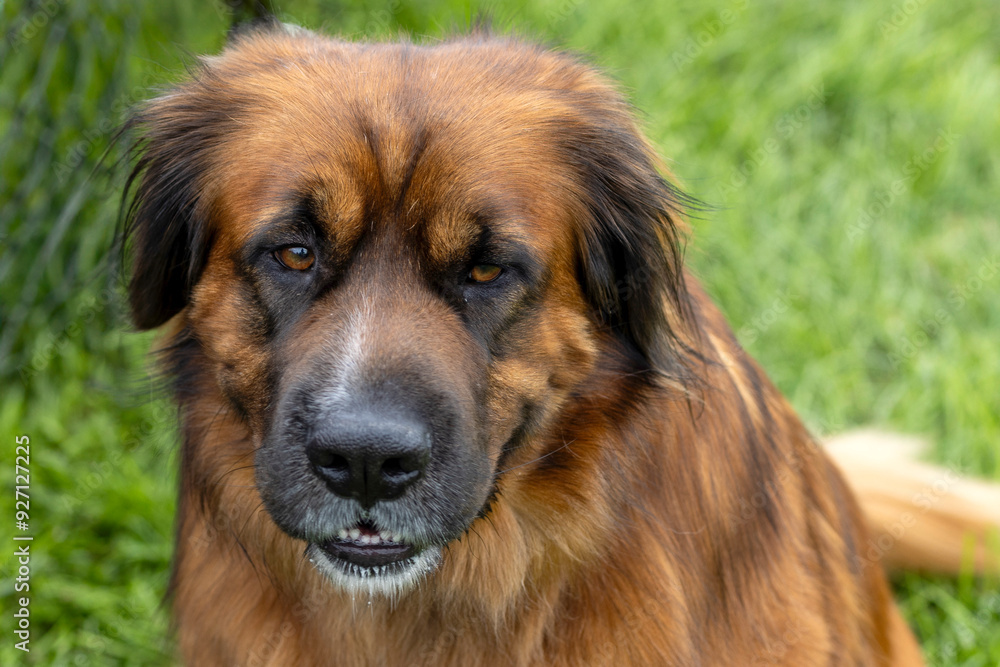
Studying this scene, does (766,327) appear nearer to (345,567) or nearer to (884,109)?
(884,109)

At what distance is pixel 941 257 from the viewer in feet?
18.3

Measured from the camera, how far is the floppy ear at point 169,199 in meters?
2.76

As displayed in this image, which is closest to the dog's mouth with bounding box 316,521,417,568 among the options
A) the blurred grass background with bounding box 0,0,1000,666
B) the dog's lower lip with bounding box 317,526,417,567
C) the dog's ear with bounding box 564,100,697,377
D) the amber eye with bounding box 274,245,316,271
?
the dog's lower lip with bounding box 317,526,417,567

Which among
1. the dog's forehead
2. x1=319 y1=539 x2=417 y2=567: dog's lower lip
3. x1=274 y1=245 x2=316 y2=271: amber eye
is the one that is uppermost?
the dog's forehead

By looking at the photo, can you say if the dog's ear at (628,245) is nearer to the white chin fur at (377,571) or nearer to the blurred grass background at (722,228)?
the white chin fur at (377,571)

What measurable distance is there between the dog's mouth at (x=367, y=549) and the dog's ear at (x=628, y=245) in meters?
0.81

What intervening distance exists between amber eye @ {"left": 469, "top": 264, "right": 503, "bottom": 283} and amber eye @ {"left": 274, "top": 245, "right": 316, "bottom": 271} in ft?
1.27

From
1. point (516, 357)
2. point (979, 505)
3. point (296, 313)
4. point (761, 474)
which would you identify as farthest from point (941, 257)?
point (296, 313)

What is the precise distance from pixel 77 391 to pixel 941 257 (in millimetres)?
4500

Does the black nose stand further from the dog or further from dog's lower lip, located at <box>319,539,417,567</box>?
dog's lower lip, located at <box>319,539,417,567</box>

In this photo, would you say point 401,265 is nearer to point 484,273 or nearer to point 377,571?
point 484,273

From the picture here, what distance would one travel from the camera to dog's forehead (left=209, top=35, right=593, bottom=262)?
2.43m

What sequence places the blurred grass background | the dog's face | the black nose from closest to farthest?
1. the black nose
2. the dog's face
3. the blurred grass background

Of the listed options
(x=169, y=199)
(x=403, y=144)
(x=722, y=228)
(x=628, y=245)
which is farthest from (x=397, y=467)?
(x=722, y=228)
